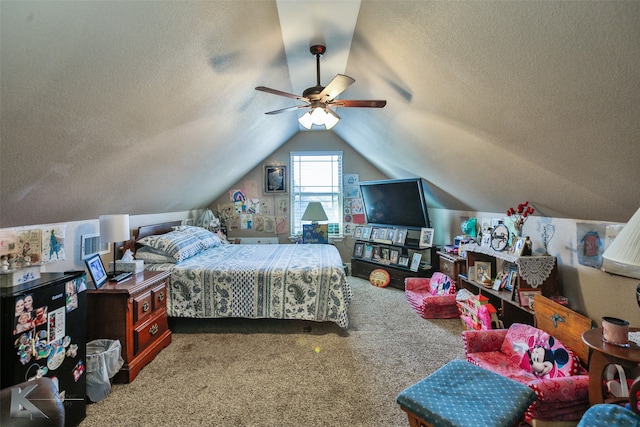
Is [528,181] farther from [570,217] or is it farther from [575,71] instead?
[575,71]

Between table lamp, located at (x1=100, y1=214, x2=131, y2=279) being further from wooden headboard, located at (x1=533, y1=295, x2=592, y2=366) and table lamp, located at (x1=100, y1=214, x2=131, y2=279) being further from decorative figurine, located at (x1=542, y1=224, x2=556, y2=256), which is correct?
decorative figurine, located at (x1=542, y1=224, x2=556, y2=256)

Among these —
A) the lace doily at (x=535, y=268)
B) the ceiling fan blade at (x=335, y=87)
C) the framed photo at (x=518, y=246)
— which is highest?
the ceiling fan blade at (x=335, y=87)

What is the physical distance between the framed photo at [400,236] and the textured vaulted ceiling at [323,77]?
1.53 m

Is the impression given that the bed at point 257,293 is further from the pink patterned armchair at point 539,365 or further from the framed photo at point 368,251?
the framed photo at point 368,251

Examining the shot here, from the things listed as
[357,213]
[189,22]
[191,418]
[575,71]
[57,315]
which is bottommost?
[191,418]

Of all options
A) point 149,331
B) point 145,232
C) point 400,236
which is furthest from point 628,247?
point 145,232

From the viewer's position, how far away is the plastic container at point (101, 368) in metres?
1.89

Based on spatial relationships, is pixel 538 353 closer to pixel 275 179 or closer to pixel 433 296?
pixel 433 296

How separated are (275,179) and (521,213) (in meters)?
3.91

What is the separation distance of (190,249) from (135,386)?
1.54 meters

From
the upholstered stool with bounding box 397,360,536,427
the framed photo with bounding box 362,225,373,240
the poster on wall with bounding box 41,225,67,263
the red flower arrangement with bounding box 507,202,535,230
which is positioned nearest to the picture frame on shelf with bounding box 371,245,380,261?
the framed photo with bounding box 362,225,373,240

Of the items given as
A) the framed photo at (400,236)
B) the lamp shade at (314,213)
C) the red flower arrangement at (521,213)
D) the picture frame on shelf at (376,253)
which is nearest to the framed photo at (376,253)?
the picture frame on shelf at (376,253)

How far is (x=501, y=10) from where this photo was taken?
1279 mm

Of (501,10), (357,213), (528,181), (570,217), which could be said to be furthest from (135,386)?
(357,213)
